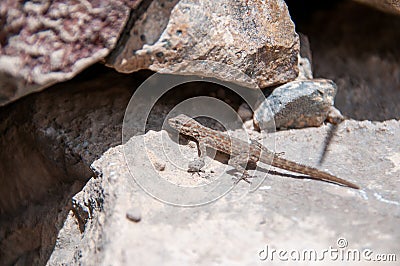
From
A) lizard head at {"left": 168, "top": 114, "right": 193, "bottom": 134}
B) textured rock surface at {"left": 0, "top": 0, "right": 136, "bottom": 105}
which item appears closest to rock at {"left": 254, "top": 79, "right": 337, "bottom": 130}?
lizard head at {"left": 168, "top": 114, "right": 193, "bottom": 134}

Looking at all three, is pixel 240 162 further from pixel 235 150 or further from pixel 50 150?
pixel 50 150

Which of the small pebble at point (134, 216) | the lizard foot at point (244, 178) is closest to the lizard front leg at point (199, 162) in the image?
the lizard foot at point (244, 178)

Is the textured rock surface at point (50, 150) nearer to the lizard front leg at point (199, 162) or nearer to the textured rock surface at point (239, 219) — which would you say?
the textured rock surface at point (239, 219)

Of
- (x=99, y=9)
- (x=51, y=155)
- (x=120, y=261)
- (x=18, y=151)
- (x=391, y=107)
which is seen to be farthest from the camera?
(x=391, y=107)

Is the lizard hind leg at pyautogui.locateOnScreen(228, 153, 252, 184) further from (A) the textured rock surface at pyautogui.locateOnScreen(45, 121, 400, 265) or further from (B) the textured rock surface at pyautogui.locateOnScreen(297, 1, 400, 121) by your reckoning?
(B) the textured rock surface at pyautogui.locateOnScreen(297, 1, 400, 121)

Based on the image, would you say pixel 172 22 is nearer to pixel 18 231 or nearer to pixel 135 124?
pixel 135 124

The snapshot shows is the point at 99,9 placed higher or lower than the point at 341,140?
higher

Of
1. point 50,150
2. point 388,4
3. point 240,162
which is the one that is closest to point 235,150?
point 240,162

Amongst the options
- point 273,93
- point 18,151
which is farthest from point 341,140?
point 18,151
